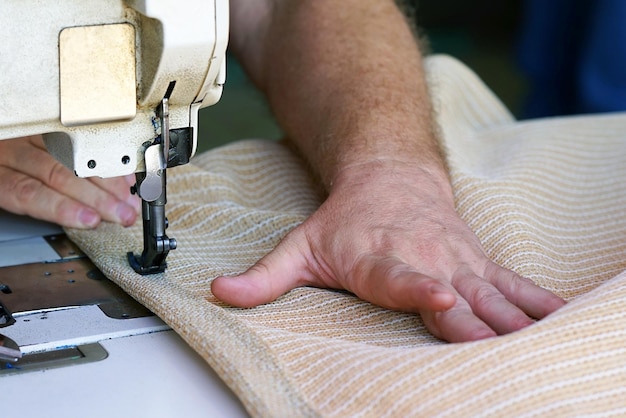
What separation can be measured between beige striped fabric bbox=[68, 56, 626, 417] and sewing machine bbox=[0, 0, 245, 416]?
45mm

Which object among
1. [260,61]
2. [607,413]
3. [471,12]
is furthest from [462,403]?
[471,12]

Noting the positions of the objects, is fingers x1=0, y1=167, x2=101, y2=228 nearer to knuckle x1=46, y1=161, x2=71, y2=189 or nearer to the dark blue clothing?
knuckle x1=46, y1=161, x2=71, y2=189

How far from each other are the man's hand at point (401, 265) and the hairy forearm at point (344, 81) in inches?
5.0

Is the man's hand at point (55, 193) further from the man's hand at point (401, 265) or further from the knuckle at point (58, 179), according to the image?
the man's hand at point (401, 265)

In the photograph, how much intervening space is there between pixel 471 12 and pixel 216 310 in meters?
5.59

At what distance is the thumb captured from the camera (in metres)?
1.19

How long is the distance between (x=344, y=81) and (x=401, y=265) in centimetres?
61

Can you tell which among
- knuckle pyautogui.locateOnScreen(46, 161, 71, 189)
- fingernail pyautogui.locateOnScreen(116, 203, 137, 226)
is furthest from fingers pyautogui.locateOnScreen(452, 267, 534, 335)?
knuckle pyautogui.locateOnScreen(46, 161, 71, 189)

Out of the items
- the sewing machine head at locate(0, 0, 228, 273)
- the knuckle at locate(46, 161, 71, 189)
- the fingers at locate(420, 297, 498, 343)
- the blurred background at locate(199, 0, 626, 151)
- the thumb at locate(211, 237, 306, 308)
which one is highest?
the sewing machine head at locate(0, 0, 228, 273)

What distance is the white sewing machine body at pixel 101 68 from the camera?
1.09 meters

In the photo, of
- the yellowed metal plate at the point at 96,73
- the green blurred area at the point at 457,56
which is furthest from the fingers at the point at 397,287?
the green blurred area at the point at 457,56

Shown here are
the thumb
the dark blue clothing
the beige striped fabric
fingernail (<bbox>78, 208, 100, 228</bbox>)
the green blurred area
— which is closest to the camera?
the beige striped fabric

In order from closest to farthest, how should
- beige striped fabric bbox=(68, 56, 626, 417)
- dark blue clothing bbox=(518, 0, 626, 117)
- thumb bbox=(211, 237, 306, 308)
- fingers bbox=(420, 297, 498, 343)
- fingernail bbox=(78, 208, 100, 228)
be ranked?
beige striped fabric bbox=(68, 56, 626, 417) → fingers bbox=(420, 297, 498, 343) → thumb bbox=(211, 237, 306, 308) → fingernail bbox=(78, 208, 100, 228) → dark blue clothing bbox=(518, 0, 626, 117)

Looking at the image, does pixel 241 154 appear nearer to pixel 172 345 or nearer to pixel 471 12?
pixel 172 345
